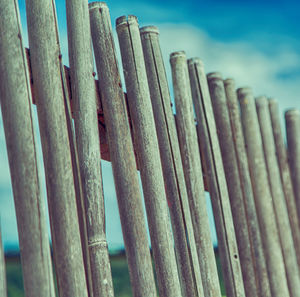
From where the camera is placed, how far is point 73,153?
85.4 inches

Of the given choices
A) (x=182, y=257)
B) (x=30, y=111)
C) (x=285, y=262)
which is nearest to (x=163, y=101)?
(x=182, y=257)

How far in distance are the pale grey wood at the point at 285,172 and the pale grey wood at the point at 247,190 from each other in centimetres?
58

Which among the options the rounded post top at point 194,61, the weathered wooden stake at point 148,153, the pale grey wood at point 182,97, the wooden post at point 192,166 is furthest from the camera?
the rounded post top at point 194,61

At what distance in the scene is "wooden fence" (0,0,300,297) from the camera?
78.7 inches

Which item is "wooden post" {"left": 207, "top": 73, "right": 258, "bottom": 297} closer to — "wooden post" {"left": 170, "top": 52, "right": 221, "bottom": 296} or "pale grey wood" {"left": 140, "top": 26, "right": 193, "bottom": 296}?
"wooden post" {"left": 170, "top": 52, "right": 221, "bottom": 296}

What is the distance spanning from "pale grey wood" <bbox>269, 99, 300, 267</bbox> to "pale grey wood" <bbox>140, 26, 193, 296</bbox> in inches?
56.5

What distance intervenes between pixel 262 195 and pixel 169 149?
1.03m

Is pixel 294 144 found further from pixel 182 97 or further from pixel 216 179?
pixel 182 97

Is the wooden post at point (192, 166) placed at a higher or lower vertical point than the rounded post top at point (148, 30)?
lower

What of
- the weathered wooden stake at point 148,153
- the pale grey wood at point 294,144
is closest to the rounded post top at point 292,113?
the pale grey wood at point 294,144

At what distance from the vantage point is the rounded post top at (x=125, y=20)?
9.05ft

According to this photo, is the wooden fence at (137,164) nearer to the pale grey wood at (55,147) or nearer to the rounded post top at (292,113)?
the pale grey wood at (55,147)

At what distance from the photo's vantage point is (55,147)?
2066 millimetres

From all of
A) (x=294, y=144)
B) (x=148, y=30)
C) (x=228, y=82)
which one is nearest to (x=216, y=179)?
(x=228, y=82)
